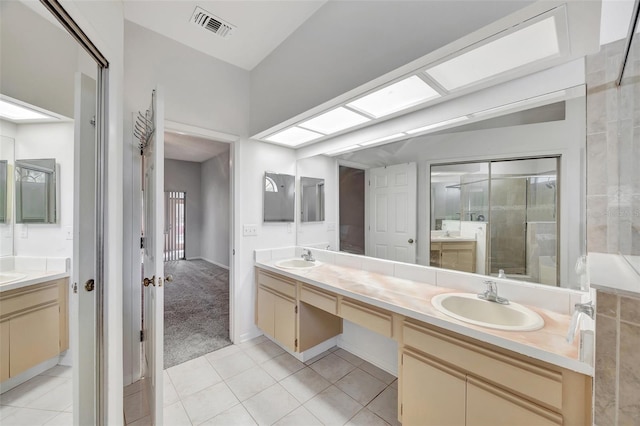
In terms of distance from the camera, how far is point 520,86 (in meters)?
1.35

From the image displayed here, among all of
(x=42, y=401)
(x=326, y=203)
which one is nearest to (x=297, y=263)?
(x=326, y=203)

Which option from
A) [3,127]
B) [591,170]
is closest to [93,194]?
[3,127]

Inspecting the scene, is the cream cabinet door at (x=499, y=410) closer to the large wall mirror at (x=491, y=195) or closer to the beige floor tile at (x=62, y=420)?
the large wall mirror at (x=491, y=195)

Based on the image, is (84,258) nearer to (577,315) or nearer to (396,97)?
(396,97)

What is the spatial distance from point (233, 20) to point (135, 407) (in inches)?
119

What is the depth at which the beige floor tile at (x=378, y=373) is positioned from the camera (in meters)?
2.00

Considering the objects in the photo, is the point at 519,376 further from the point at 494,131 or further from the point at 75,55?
the point at 75,55

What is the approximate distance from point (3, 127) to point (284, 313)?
2068 millimetres

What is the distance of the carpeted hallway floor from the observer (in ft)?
7.98

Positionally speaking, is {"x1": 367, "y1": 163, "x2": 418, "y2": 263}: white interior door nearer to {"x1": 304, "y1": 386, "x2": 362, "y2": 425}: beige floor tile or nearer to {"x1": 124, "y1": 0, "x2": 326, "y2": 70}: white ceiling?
{"x1": 304, "y1": 386, "x2": 362, "y2": 425}: beige floor tile

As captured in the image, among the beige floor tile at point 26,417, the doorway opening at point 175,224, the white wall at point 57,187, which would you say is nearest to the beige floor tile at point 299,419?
the beige floor tile at point 26,417

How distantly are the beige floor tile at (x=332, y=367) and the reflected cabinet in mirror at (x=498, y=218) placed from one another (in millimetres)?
1214

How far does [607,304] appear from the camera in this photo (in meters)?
0.77

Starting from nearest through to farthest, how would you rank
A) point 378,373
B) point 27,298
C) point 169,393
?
point 27,298
point 169,393
point 378,373
